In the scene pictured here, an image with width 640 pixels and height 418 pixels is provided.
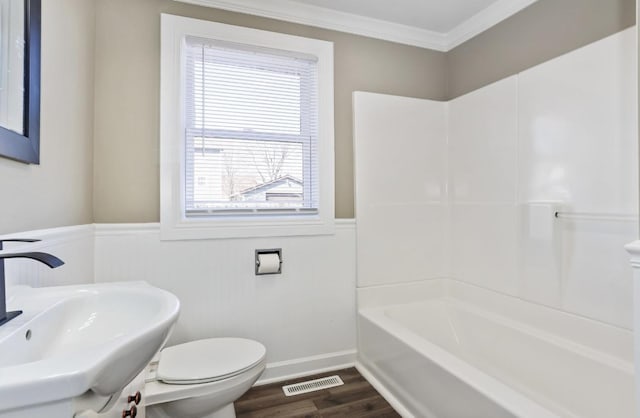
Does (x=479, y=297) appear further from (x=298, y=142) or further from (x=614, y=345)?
(x=298, y=142)

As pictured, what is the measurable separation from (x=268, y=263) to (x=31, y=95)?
53.3 inches

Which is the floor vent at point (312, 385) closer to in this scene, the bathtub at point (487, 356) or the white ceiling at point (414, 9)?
the bathtub at point (487, 356)

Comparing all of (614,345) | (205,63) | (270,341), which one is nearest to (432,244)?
(614,345)

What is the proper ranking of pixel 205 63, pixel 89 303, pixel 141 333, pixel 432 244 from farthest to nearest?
1. pixel 432 244
2. pixel 205 63
3. pixel 89 303
4. pixel 141 333

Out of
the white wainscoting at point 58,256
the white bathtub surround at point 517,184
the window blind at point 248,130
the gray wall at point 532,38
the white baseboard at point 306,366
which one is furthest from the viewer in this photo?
the white baseboard at point 306,366

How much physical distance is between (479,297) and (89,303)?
2.20 m

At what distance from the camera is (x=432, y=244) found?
2568 mm

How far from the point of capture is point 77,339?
3.08ft

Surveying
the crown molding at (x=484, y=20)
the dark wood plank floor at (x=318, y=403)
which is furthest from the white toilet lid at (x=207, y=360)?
the crown molding at (x=484, y=20)

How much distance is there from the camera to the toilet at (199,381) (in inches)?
56.4

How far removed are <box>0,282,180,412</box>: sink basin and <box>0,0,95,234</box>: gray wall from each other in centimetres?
29

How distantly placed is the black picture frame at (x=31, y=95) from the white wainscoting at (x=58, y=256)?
26 cm

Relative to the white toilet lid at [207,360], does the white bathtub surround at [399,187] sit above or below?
above

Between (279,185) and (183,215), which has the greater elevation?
(279,185)
